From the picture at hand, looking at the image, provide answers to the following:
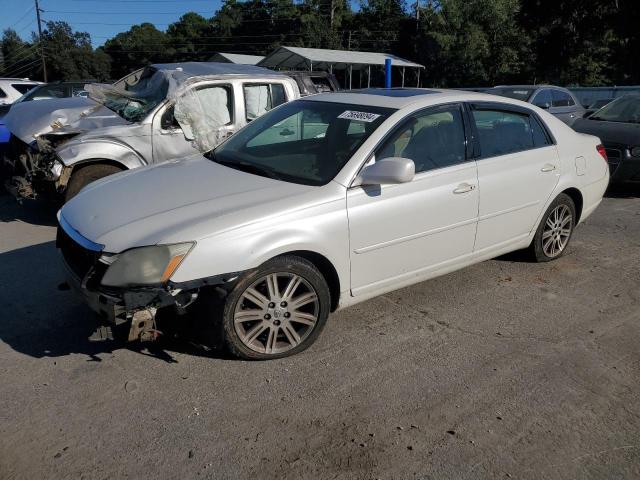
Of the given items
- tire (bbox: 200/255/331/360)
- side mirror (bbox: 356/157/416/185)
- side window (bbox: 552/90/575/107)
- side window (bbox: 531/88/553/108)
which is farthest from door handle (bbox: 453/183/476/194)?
side window (bbox: 552/90/575/107)

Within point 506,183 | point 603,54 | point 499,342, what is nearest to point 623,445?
point 499,342

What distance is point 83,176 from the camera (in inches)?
241

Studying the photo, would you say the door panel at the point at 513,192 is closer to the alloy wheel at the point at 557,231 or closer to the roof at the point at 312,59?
the alloy wheel at the point at 557,231

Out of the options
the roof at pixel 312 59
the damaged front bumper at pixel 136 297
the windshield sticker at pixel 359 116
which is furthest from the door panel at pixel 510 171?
the roof at pixel 312 59

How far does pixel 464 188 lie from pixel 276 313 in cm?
175

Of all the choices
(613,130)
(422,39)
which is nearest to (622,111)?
(613,130)

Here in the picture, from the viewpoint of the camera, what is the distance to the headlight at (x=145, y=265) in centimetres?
298

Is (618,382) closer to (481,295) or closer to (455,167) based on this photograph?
(481,295)

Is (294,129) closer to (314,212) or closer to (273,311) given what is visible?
(314,212)

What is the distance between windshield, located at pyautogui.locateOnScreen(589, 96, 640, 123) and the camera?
356 inches

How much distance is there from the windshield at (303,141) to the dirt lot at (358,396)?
115cm

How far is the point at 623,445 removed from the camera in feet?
8.80

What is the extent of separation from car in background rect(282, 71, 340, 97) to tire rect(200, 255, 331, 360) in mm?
4635

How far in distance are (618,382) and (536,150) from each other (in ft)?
7.21
